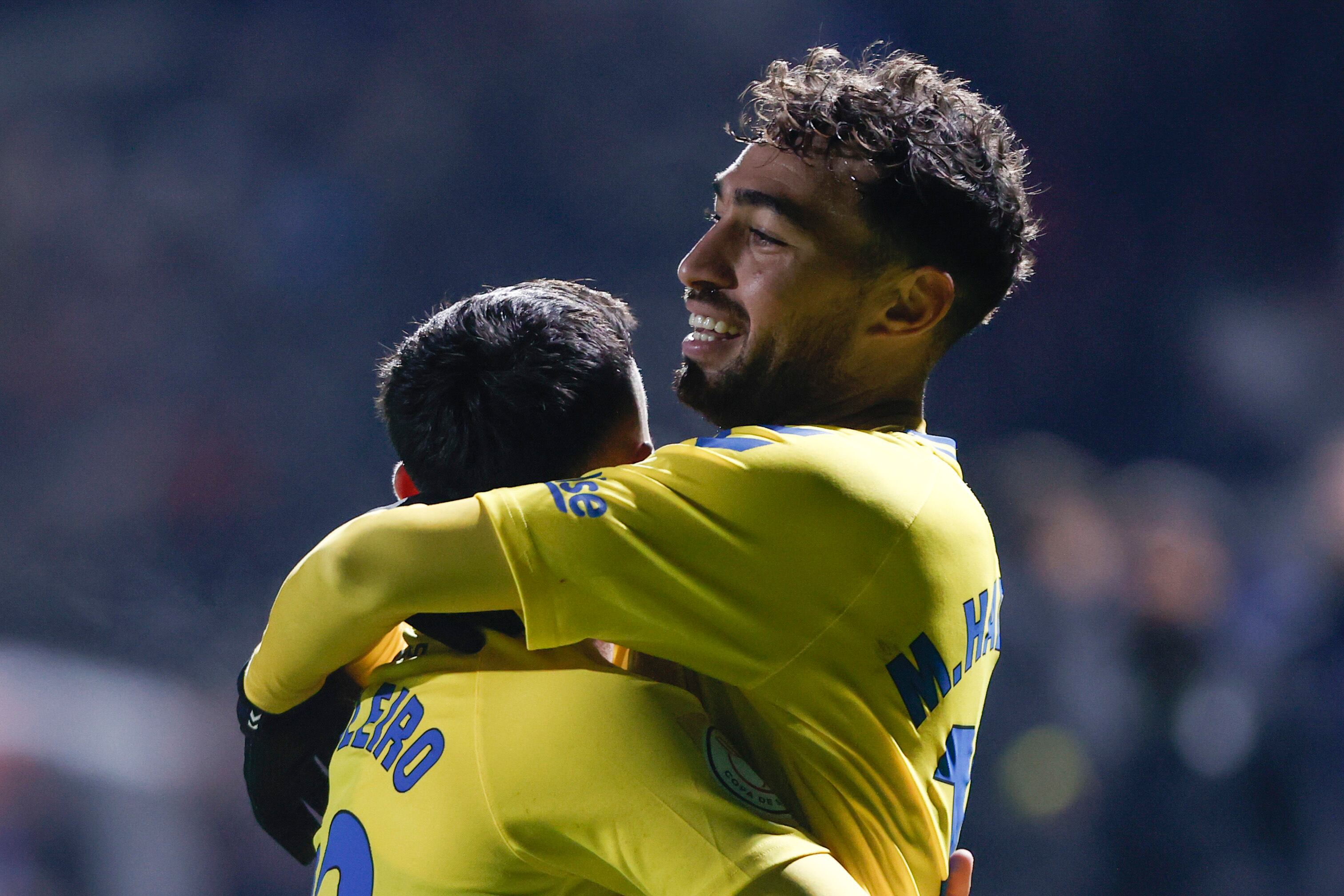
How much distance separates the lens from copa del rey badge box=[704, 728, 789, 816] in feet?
4.35

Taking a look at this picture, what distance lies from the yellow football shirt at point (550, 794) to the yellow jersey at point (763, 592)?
87mm

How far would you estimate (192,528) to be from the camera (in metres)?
5.24

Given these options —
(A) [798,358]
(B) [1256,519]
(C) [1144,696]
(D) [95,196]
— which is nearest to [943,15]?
(B) [1256,519]

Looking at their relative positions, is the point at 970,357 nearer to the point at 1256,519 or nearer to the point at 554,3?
the point at 1256,519

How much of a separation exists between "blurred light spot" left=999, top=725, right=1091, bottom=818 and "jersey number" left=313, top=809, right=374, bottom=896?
362cm

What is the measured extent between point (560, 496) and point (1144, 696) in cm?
367

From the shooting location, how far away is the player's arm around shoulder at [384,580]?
4.31 ft

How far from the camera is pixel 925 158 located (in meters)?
1.64

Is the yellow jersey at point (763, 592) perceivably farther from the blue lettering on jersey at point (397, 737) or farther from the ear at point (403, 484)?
the ear at point (403, 484)

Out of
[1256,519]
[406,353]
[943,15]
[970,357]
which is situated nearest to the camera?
[406,353]

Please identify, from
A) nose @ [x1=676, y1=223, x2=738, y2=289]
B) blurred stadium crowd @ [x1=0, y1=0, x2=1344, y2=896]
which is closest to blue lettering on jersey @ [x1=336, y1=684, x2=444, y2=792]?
nose @ [x1=676, y1=223, x2=738, y2=289]

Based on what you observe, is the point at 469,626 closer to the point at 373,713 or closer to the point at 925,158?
the point at 373,713

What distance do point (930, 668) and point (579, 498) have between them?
1.65 ft

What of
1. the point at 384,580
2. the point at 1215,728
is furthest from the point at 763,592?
the point at 1215,728
